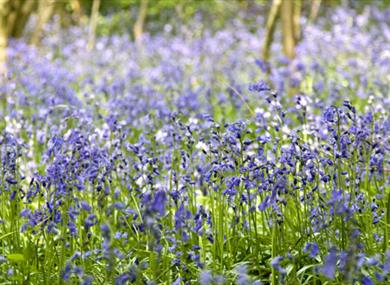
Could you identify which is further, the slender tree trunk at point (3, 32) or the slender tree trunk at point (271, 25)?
the slender tree trunk at point (3, 32)

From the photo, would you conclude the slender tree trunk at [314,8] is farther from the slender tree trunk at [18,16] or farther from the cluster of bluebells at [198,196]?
the cluster of bluebells at [198,196]

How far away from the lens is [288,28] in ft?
26.7

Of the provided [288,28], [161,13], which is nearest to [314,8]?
[288,28]

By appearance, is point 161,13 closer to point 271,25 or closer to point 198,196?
point 271,25

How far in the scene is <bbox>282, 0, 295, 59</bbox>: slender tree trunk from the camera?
26.3ft

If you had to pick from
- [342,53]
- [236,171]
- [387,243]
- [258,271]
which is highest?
[342,53]

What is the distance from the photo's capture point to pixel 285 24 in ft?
26.5

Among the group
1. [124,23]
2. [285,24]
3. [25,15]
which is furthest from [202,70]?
[124,23]

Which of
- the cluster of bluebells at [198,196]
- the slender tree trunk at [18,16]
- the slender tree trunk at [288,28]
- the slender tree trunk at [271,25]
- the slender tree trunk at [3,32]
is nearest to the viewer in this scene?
the cluster of bluebells at [198,196]

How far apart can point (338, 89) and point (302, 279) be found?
12.6ft

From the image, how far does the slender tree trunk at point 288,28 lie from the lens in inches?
315

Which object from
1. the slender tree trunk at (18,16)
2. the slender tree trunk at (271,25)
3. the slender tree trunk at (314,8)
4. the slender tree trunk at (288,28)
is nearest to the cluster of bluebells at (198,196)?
the slender tree trunk at (288,28)

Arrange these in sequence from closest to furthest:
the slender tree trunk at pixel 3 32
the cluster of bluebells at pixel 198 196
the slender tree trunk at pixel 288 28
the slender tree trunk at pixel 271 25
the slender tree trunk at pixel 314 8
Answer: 1. the cluster of bluebells at pixel 198 196
2. the slender tree trunk at pixel 288 28
3. the slender tree trunk at pixel 271 25
4. the slender tree trunk at pixel 3 32
5. the slender tree trunk at pixel 314 8

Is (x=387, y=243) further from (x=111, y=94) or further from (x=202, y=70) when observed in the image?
(x=202, y=70)
